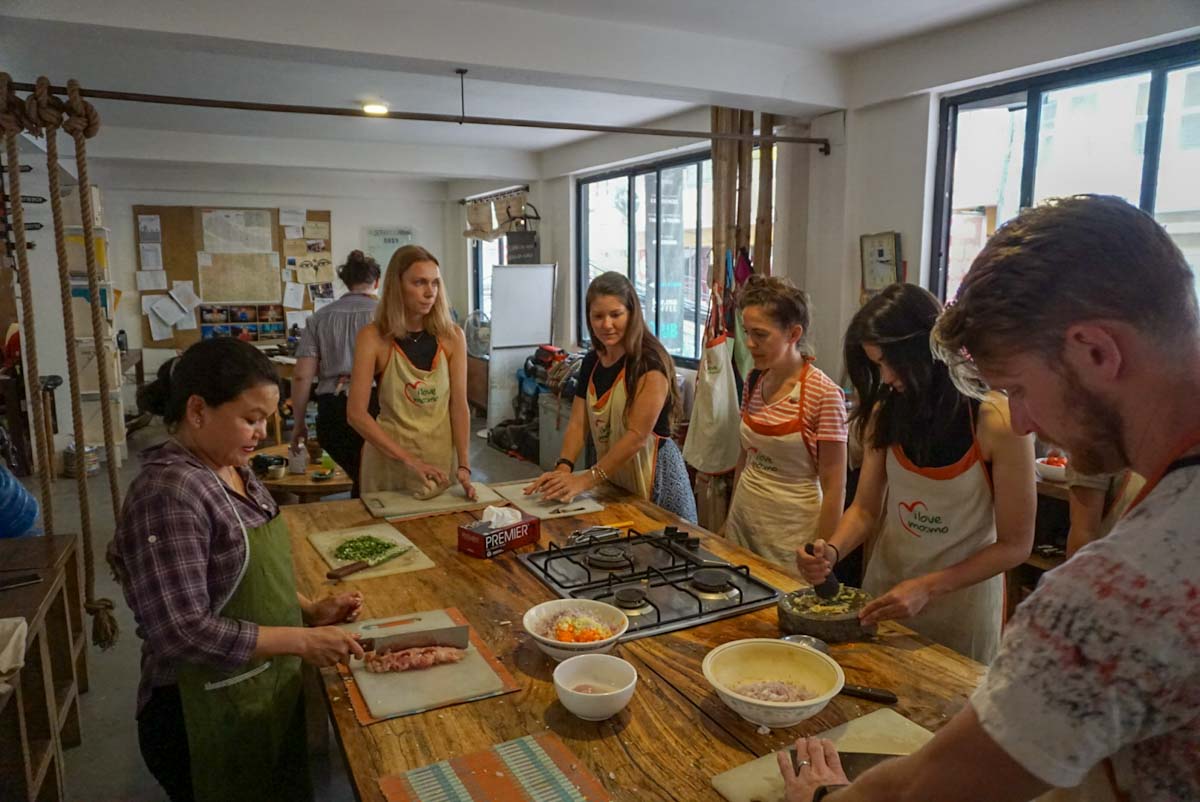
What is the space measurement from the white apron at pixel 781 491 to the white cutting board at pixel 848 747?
101 centimetres

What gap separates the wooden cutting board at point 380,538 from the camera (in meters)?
1.89

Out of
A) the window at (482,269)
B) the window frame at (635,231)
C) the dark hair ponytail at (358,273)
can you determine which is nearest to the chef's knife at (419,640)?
the dark hair ponytail at (358,273)

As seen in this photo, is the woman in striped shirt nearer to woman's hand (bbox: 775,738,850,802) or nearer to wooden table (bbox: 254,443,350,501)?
woman's hand (bbox: 775,738,850,802)

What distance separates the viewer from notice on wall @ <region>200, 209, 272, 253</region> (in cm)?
862

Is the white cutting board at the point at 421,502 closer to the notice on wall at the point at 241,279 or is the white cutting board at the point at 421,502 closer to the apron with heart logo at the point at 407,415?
the apron with heart logo at the point at 407,415

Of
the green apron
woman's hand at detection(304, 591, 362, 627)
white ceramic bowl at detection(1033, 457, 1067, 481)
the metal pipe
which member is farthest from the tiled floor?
white ceramic bowl at detection(1033, 457, 1067, 481)

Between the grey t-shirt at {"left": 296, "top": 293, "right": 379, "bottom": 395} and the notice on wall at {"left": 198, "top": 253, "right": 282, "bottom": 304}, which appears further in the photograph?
the notice on wall at {"left": 198, "top": 253, "right": 282, "bottom": 304}

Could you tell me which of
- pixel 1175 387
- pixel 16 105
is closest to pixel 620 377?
pixel 16 105

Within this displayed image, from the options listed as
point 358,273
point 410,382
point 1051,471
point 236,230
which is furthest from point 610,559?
point 236,230

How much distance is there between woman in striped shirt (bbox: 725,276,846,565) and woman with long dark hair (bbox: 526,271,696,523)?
0.37 meters

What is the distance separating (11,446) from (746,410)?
5.72 m

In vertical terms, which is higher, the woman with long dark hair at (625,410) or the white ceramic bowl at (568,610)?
the woman with long dark hair at (625,410)

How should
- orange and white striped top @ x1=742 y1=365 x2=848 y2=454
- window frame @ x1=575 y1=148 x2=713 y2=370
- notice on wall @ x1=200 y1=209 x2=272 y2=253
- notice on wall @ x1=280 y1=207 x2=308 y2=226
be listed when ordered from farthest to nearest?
notice on wall @ x1=280 y1=207 x2=308 y2=226
notice on wall @ x1=200 y1=209 x2=272 y2=253
window frame @ x1=575 y1=148 x2=713 y2=370
orange and white striped top @ x1=742 y1=365 x2=848 y2=454

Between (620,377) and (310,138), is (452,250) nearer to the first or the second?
(310,138)
